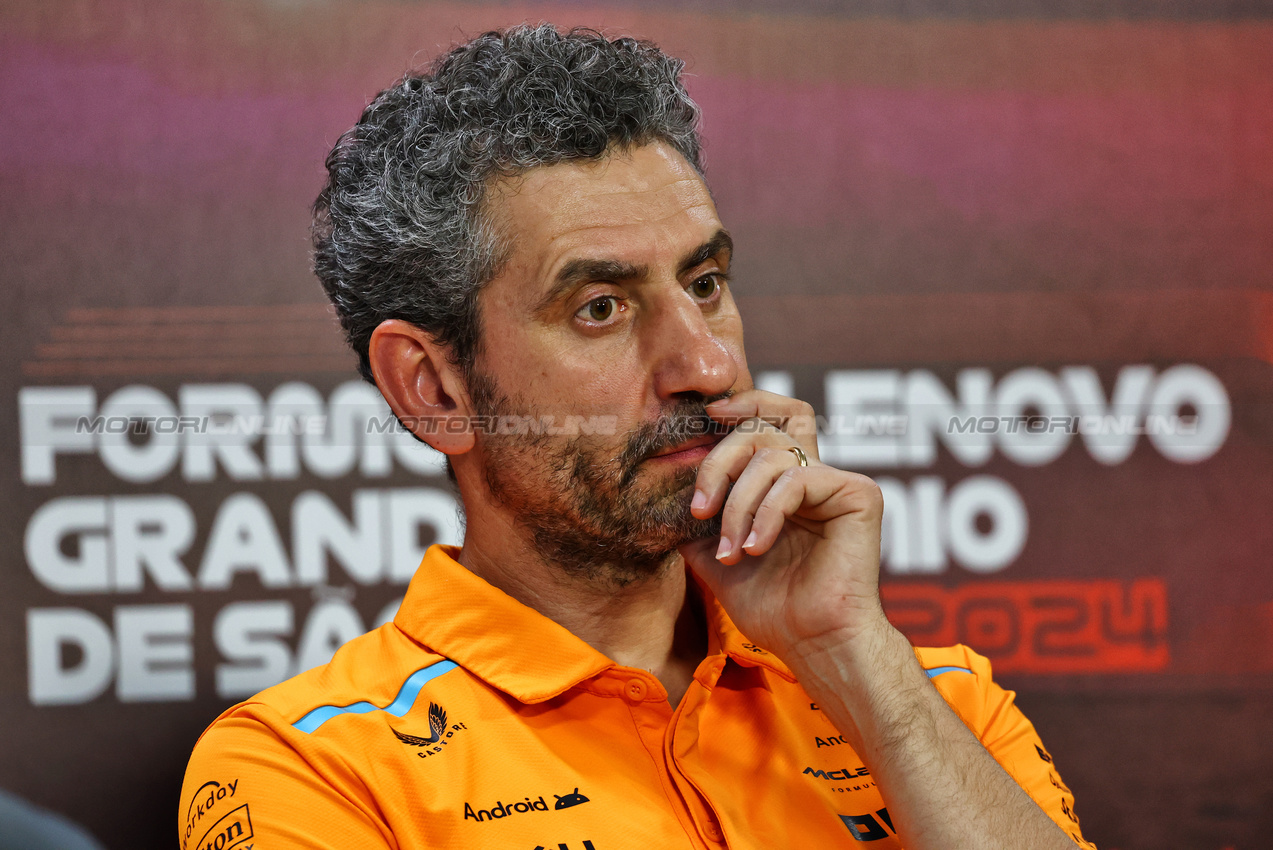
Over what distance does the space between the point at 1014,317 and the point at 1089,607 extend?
29.8 inches

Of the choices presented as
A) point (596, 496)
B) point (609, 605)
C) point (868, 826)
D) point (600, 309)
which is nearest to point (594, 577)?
point (609, 605)

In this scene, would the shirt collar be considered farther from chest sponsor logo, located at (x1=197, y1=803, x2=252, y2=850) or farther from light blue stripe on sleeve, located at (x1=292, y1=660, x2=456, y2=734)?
chest sponsor logo, located at (x1=197, y1=803, x2=252, y2=850)

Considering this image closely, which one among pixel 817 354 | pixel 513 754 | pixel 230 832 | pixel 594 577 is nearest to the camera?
pixel 230 832

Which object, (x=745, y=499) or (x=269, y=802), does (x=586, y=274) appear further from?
(x=269, y=802)

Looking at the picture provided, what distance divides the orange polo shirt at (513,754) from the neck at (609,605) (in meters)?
0.10

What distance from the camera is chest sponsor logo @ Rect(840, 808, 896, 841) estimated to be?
4.92 feet

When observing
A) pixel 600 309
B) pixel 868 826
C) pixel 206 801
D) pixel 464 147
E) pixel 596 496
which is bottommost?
pixel 868 826

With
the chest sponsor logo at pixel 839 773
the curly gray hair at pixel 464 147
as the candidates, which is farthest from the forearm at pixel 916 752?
the curly gray hair at pixel 464 147

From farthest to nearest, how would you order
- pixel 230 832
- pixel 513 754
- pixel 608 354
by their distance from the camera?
pixel 608 354
pixel 513 754
pixel 230 832

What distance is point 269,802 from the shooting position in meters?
1.33

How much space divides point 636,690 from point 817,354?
4.33 feet

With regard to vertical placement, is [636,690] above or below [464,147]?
below

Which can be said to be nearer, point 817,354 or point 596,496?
point 596,496

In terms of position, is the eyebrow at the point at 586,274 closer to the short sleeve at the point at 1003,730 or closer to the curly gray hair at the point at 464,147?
the curly gray hair at the point at 464,147
